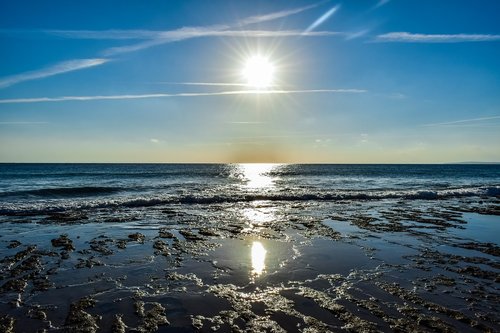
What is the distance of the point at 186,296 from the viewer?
23.1ft

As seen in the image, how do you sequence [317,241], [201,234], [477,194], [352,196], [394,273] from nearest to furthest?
[394,273] → [317,241] → [201,234] → [352,196] → [477,194]

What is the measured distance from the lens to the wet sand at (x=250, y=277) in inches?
233

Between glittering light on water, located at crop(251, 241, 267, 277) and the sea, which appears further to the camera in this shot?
glittering light on water, located at crop(251, 241, 267, 277)

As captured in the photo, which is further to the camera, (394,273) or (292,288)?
(394,273)

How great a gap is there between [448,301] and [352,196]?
24052 millimetres

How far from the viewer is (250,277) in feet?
26.9

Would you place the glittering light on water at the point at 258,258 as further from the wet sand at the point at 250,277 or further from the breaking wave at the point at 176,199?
the breaking wave at the point at 176,199

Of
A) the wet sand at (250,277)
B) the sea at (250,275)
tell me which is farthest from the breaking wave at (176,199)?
the wet sand at (250,277)

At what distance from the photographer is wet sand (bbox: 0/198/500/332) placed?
19.4 ft

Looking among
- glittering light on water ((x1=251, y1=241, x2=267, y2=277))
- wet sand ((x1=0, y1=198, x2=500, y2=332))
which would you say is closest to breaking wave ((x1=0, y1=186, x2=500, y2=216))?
wet sand ((x1=0, y1=198, x2=500, y2=332))

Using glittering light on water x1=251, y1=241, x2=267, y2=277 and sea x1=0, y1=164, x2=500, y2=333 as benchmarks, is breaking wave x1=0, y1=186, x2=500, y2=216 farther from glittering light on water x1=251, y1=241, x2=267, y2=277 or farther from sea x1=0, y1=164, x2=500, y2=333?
glittering light on water x1=251, y1=241, x2=267, y2=277

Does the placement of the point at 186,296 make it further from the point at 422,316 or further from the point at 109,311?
the point at 422,316

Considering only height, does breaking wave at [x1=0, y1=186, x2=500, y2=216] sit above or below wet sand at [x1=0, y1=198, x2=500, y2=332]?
below

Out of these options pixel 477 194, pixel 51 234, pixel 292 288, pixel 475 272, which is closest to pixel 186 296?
pixel 292 288
